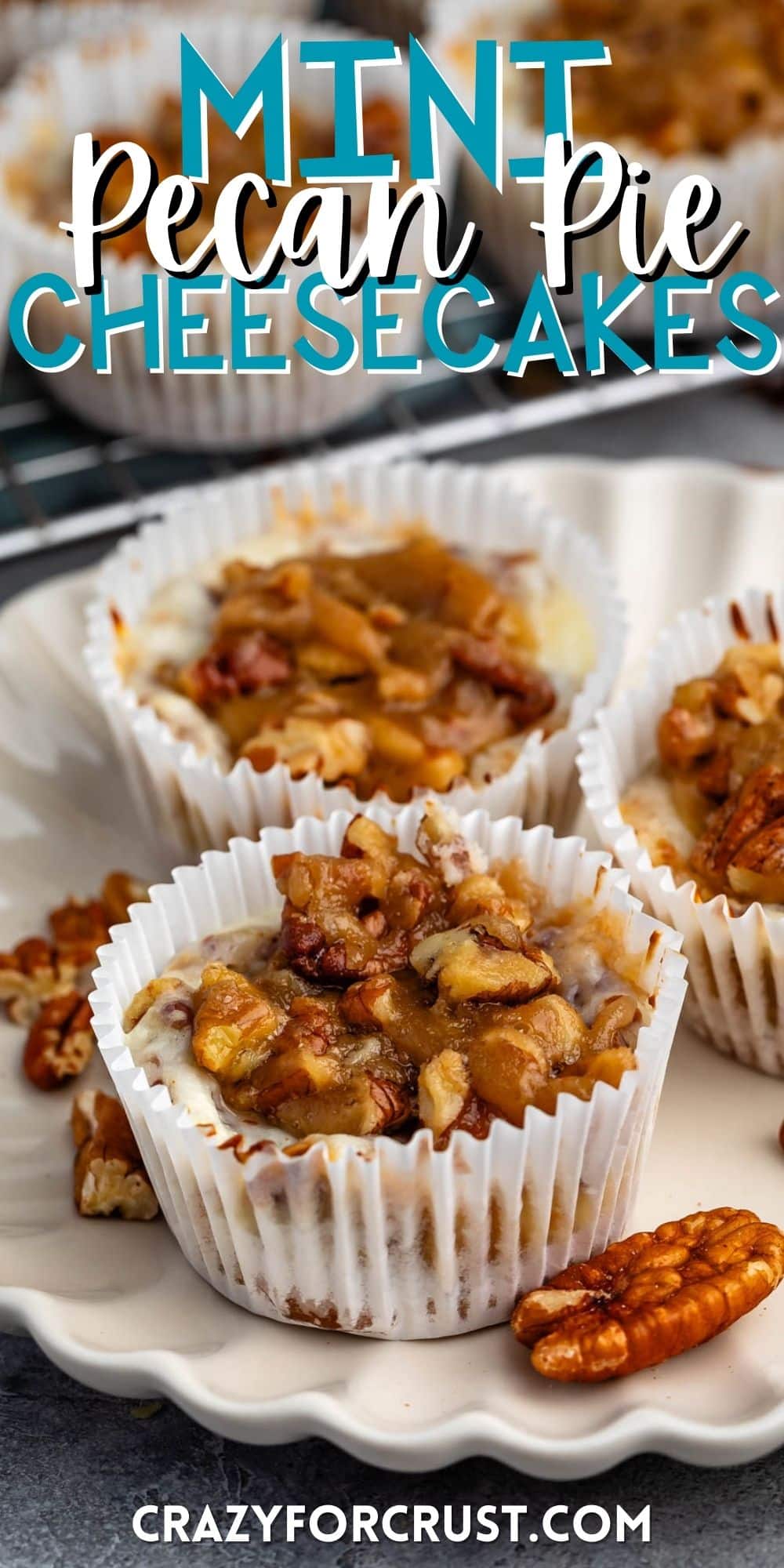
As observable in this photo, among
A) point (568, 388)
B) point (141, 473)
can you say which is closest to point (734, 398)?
point (568, 388)

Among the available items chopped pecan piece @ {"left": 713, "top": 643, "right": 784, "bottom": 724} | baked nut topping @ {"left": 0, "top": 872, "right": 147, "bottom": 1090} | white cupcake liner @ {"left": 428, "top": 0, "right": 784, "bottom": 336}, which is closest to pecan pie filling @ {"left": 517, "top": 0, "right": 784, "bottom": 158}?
white cupcake liner @ {"left": 428, "top": 0, "right": 784, "bottom": 336}

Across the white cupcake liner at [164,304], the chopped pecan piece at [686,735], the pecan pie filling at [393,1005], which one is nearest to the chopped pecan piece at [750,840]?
the chopped pecan piece at [686,735]

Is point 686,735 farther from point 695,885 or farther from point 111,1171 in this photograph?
point 111,1171

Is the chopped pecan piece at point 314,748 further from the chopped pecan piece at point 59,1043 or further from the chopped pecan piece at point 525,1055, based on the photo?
the chopped pecan piece at point 525,1055

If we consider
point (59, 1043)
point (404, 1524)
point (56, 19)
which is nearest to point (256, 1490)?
point (404, 1524)

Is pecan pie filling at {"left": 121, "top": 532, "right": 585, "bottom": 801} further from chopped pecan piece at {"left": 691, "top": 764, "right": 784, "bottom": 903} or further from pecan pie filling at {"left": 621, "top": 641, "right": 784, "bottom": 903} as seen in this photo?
chopped pecan piece at {"left": 691, "top": 764, "right": 784, "bottom": 903}

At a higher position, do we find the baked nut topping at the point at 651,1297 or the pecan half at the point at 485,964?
the pecan half at the point at 485,964
